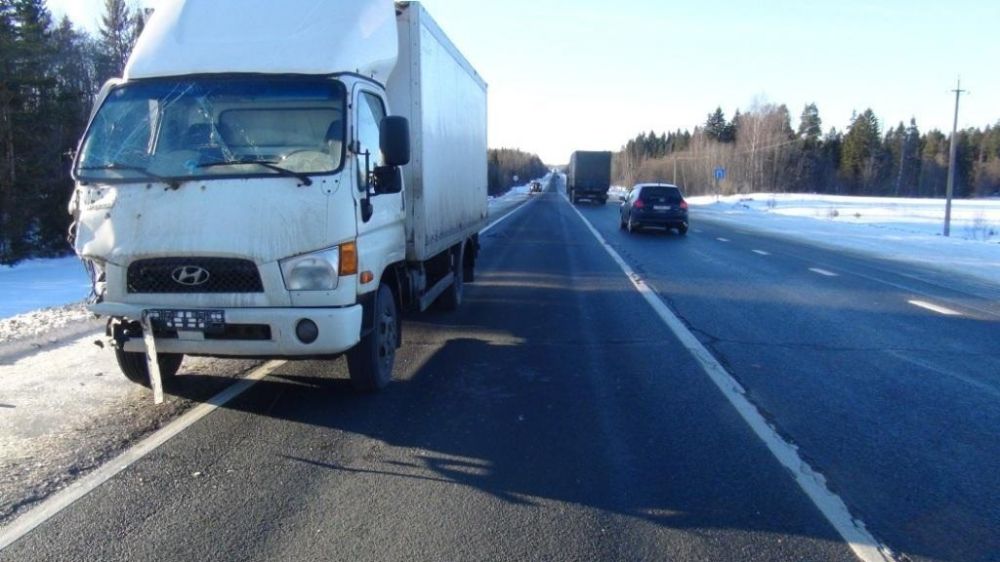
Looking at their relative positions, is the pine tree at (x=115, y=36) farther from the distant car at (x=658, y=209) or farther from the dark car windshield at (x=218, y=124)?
the dark car windshield at (x=218, y=124)

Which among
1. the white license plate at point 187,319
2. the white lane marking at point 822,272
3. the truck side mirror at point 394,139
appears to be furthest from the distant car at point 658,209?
the white license plate at point 187,319

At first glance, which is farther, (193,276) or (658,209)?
(658,209)

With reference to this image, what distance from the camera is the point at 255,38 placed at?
587 cm

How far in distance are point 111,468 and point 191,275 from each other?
136 cm

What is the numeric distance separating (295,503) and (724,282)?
36.5 feet

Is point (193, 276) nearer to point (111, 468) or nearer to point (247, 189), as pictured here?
point (247, 189)

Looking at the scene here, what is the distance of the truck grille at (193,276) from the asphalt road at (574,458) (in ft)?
3.25

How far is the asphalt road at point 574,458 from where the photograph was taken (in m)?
3.78

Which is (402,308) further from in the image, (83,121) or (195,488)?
(83,121)

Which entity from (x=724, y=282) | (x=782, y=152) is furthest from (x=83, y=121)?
(x=782, y=152)

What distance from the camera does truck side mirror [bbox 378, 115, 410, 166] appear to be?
5.82 metres

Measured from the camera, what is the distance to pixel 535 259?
59.9ft

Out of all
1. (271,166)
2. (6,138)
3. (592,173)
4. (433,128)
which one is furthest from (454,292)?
(592,173)

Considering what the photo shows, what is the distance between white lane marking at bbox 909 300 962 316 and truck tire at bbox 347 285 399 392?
8415 millimetres
